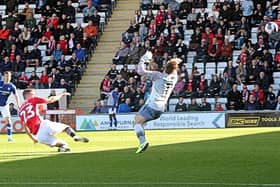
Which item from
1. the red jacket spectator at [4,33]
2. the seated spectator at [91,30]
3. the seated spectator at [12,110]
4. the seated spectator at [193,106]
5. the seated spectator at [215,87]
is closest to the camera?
the seated spectator at [193,106]

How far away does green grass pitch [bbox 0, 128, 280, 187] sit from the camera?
12680 mm

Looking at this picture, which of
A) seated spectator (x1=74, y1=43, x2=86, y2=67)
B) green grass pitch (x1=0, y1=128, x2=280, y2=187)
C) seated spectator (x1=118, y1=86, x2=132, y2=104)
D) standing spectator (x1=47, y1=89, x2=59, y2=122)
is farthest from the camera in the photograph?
seated spectator (x1=74, y1=43, x2=86, y2=67)

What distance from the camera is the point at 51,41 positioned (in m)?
41.0

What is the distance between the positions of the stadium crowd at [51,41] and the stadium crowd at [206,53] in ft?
7.10

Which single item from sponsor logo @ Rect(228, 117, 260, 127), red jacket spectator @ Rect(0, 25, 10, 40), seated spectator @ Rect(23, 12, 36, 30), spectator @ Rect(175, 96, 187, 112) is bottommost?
sponsor logo @ Rect(228, 117, 260, 127)

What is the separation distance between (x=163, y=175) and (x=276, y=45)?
23.5m

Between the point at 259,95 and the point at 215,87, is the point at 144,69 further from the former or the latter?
the point at 215,87

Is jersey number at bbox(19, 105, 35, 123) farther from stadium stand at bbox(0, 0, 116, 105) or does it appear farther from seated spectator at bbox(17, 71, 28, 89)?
seated spectator at bbox(17, 71, 28, 89)

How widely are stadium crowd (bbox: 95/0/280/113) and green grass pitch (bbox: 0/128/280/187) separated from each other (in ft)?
41.6

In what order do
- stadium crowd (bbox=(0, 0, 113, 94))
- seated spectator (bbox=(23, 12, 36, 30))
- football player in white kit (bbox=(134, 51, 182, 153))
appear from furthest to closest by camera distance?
seated spectator (bbox=(23, 12, 36, 30)), stadium crowd (bbox=(0, 0, 113, 94)), football player in white kit (bbox=(134, 51, 182, 153))

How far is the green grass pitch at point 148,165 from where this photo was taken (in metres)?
12.7

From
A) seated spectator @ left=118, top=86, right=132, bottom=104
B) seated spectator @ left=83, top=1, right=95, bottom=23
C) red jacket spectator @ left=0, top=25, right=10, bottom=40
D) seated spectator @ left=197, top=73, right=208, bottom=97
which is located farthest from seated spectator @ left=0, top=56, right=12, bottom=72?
seated spectator @ left=197, top=73, right=208, bottom=97

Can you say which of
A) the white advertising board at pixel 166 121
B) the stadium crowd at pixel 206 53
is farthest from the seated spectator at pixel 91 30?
the white advertising board at pixel 166 121

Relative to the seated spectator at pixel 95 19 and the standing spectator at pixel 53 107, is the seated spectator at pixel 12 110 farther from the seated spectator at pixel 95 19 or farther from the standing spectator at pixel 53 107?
the seated spectator at pixel 95 19
